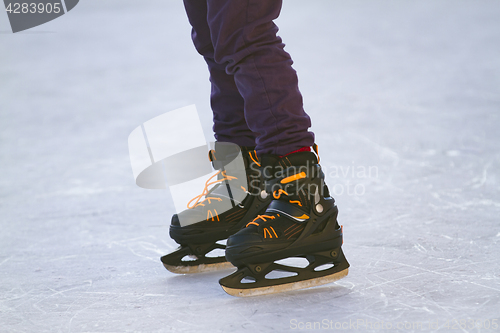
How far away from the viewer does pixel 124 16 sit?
249 inches

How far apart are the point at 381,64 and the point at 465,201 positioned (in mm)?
2729

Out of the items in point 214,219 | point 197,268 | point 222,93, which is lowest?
point 197,268

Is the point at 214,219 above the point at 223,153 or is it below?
below

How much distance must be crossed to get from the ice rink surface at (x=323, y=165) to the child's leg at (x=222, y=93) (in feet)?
1.26

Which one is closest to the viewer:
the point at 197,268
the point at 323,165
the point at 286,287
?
the point at 286,287

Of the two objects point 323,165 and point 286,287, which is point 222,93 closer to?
point 286,287

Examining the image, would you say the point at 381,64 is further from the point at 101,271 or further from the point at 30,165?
the point at 101,271

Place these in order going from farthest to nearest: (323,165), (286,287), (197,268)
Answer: (323,165) → (197,268) → (286,287)

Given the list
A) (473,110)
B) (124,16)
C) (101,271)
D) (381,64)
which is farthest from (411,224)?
(124,16)

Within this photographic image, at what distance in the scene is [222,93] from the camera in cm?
127

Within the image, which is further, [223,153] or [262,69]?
[223,153]

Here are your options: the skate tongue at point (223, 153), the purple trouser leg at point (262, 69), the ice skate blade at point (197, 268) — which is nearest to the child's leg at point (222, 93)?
the skate tongue at point (223, 153)

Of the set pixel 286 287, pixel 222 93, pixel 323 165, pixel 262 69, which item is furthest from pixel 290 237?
pixel 323 165

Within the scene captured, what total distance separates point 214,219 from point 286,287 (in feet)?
0.96
